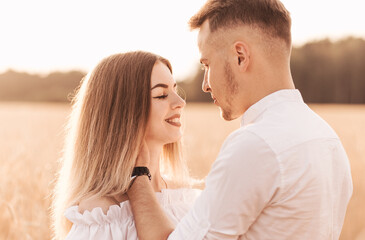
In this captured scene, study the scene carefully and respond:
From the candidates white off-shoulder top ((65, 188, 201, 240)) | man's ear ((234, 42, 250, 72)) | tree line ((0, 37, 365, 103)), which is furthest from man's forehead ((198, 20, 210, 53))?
tree line ((0, 37, 365, 103))

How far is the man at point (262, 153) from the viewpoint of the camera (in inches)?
69.9

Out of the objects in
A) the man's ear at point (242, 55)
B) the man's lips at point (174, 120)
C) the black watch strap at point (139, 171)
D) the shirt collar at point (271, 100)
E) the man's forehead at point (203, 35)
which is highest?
the man's forehead at point (203, 35)

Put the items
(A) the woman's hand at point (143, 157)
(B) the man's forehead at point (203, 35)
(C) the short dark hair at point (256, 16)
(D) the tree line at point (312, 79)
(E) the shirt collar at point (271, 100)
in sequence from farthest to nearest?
1. (D) the tree line at point (312, 79)
2. (A) the woman's hand at point (143, 157)
3. (B) the man's forehead at point (203, 35)
4. (C) the short dark hair at point (256, 16)
5. (E) the shirt collar at point (271, 100)

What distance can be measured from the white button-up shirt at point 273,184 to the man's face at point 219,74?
31 centimetres

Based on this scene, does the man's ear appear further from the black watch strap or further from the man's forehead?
the black watch strap

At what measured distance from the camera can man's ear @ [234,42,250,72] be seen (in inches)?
82.9

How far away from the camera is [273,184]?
1.79 metres

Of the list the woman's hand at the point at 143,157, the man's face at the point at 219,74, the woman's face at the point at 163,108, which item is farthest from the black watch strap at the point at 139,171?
the man's face at the point at 219,74

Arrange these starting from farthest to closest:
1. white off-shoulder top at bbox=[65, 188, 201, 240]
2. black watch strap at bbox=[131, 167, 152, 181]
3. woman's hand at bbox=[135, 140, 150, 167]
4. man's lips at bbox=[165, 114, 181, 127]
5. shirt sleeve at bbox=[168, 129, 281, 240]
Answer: man's lips at bbox=[165, 114, 181, 127] < woman's hand at bbox=[135, 140, 150, 167] < black watch strap at bbox=[131, 167, 152, 181] < white off-shoulder top at bbox=[65, 188, 201, 240] < shirt sleeve at bbox=[168, 129, 281, 240]

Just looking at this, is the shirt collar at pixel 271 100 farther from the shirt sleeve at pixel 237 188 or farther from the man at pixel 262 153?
the shirt sleeve at pixel 237 188

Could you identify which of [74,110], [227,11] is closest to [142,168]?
[74,110]

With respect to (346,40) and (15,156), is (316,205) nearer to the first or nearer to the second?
(15,156)

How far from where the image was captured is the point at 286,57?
2176 millimetres

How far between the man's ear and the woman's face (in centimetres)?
82
